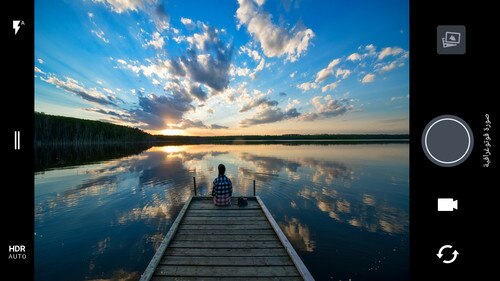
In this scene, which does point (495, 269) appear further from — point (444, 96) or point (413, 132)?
point (444, 96)

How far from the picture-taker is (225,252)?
6230 millimetres

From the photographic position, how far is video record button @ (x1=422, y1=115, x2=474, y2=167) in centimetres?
154

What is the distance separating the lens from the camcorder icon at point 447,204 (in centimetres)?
154

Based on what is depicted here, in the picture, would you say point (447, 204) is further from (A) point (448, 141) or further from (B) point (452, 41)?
(B) point (452, 41)

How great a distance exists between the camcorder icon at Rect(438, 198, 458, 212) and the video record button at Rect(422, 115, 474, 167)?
270mm

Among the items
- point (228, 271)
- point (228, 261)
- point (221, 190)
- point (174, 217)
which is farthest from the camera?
point (174, 217)

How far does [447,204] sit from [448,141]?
0.48 meters

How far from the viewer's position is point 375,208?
1341 cm

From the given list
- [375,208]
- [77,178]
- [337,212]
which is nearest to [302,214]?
[337,212]
